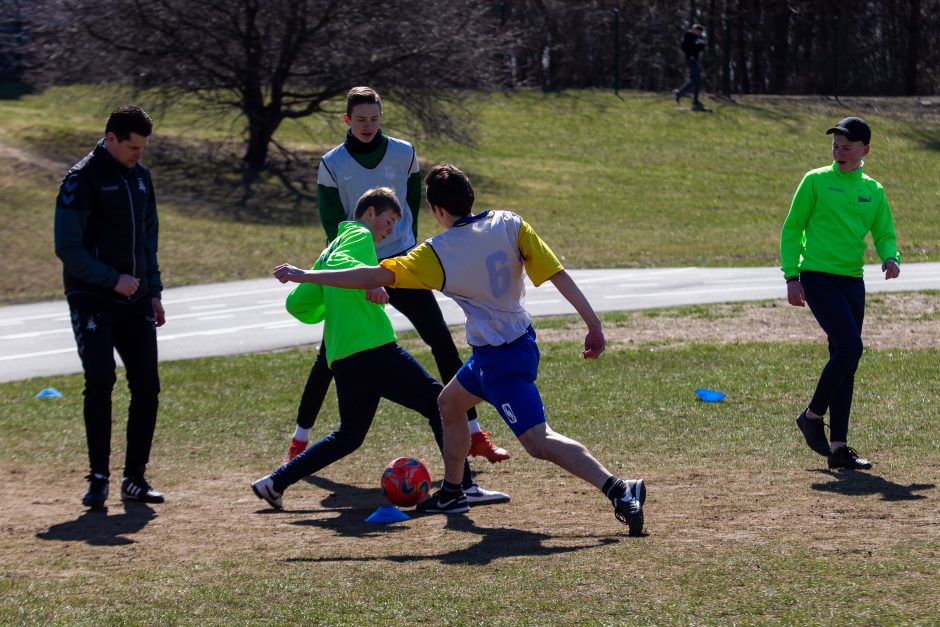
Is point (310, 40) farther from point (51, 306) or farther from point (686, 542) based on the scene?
point (686, 542)

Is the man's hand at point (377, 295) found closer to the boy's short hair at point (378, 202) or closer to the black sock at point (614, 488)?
the boy's short hair at point (378, 202)

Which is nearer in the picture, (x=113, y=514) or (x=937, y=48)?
(x=113, y=514)

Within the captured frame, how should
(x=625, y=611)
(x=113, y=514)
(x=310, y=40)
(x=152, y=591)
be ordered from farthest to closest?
(x=310, y=40) < (x=113, y=514) < (x=152, y=591) < (x=625, y=611)

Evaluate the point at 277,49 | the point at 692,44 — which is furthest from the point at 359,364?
the point at 692,44

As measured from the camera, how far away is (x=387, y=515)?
22.1ft

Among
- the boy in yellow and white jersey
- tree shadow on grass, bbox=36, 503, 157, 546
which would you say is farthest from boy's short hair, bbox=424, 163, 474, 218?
tree shadow on grass, bbox=36, 503, 157, 546

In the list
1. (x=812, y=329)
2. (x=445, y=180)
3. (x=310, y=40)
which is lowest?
(x=812, y=329)

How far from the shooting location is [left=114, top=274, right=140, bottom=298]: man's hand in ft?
22.2

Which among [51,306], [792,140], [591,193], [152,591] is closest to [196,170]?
[591,193]

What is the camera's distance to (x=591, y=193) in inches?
1064

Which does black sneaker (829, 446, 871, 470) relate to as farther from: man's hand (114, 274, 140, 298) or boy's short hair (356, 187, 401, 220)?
man's hand (114, 274, 140, 298)

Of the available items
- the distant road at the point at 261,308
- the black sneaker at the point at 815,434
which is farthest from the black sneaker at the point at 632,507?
the distant road at the point at 261,308

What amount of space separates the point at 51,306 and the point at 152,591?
1265cm

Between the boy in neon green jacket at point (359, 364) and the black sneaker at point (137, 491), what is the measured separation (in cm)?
74
